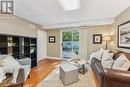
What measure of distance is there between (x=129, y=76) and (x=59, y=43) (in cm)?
575

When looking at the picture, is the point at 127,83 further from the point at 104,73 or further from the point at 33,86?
the point at 33,86

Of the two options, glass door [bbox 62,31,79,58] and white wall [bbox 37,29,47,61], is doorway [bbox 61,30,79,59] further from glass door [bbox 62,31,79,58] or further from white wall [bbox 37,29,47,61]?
white wall [bbox 37,29,47,61]

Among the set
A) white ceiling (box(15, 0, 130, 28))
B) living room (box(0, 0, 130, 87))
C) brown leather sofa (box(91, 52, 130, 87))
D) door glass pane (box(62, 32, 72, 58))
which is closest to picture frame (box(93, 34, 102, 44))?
living room (box(0, 0, 130, 87))

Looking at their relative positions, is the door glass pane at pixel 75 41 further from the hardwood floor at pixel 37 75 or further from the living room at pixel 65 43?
the hardwood floor at pixel 37 75

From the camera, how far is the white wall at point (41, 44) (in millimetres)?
6860

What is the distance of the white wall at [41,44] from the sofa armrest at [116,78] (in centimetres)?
533

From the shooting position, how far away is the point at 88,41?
6.54m

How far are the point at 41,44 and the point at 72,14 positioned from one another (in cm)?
342

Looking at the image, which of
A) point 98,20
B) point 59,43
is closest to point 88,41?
point 98,20

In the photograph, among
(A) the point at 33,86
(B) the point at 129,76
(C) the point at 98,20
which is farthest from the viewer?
(C) the point at 98,20

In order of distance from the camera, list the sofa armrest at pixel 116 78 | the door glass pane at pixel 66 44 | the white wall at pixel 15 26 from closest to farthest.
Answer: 1. the sofa armrest at pixel 116 78
2. the white wall at pixel 15 26
3. the door glass pane at pixel 66 44

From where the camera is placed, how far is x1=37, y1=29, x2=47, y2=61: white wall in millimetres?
6860

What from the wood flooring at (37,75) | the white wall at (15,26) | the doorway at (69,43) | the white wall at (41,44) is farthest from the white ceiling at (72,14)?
the wood flooring at (37,75)

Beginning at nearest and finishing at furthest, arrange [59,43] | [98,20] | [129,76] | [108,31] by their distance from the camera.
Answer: [129,76] < [98,20] < [108,31] < [59,43]
